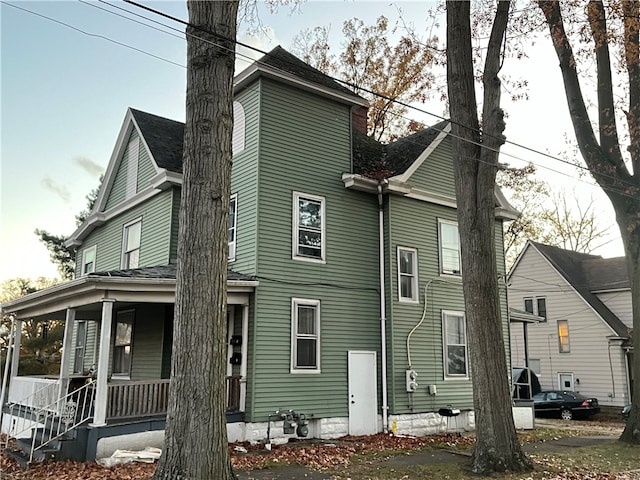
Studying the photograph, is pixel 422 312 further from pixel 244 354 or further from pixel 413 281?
pixel 244 354

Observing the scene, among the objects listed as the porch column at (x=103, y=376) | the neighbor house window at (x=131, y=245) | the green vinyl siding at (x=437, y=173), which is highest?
the green vinyl siding at (x=437, y=173)

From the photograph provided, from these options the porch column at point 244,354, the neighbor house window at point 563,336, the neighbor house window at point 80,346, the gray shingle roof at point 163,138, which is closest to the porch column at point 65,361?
the porch column at point 244,354

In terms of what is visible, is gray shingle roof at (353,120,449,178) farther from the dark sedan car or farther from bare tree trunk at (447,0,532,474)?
the dark sedan car

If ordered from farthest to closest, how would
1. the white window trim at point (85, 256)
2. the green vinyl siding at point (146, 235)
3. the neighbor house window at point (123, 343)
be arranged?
the white window trim at point (85, 256) < the neighbor house window at point (123, 343) < the green vinyl siding at point (146, 235)

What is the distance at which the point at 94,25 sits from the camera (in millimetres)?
9477

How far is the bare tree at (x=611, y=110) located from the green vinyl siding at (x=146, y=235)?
1092cm

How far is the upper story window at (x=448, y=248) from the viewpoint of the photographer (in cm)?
1592

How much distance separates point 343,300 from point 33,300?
750cm

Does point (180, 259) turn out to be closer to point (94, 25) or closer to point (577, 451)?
point (94, 25)

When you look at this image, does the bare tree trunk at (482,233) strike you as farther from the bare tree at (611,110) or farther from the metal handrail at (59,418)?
the metal handrail at (59,418)

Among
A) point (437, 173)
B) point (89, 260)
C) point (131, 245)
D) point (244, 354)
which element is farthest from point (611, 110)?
point (89, 260)

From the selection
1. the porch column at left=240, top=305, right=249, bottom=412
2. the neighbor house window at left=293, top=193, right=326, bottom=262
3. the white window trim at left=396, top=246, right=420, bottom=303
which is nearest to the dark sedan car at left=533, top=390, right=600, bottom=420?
the white window trim at left=396, top=246, right=420, bottom=303

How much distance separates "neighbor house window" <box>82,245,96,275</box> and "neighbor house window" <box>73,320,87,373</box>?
6.51 feet

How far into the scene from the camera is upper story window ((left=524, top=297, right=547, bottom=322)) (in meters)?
26.6
